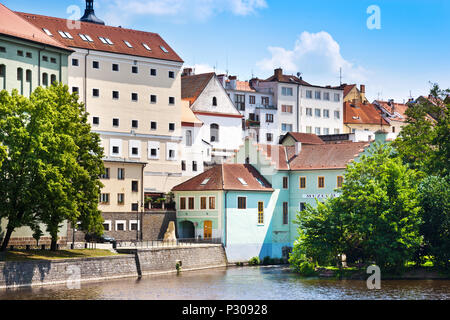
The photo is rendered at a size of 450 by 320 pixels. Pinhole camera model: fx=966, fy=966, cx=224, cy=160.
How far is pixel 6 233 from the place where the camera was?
70562 mm

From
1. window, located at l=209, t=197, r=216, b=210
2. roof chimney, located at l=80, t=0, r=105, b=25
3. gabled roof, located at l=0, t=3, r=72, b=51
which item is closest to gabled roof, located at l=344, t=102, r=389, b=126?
roof chimney, located at l=80, t=0, r=105, b=25

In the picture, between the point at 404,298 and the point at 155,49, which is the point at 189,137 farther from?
the point at 404,298

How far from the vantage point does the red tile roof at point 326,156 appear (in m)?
97.2

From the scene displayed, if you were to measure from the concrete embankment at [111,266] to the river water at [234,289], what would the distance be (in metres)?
1.23

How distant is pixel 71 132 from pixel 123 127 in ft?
101

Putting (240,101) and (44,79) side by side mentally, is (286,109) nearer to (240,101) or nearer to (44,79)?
(240,101)

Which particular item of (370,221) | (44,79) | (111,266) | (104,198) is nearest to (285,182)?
(104,198)

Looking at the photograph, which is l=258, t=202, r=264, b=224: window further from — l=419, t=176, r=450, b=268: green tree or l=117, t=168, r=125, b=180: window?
l=419, t=176, r=450, b=268: green tree

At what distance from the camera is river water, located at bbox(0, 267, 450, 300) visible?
63.8 metres

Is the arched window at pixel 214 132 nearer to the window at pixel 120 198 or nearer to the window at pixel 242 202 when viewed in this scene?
the window at pixel 242 202

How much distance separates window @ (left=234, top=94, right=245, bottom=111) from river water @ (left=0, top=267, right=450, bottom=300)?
5678 centimetres

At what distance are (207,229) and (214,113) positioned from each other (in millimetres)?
29306
